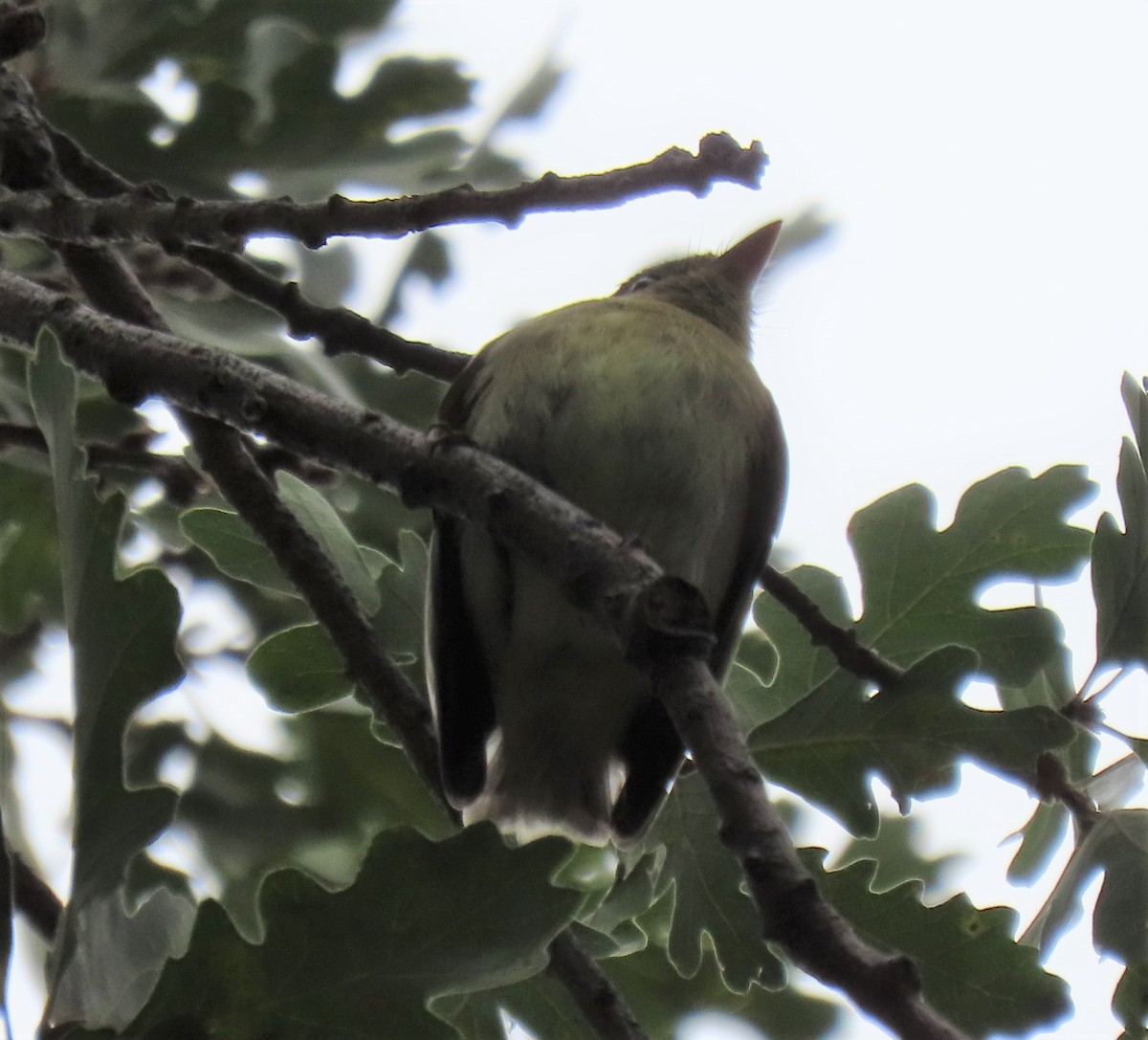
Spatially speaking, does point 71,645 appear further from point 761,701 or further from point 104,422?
point 104,422

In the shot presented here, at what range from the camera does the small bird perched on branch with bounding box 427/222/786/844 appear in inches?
107

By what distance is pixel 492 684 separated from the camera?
9.46 feet

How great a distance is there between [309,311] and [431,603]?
54 cm

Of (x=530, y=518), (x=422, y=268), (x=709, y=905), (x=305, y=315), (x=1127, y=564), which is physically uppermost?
(x=422, y=268)

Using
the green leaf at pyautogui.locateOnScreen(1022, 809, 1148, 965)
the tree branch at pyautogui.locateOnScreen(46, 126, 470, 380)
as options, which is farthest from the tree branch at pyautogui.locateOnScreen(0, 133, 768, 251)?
the green leaf at pyautogui.locateOnScreen(1022, 809, 1148, 965)

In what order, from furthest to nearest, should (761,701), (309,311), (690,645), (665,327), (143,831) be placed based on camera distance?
(665,327), (761,701), (309,311), (143,831), (690,645)

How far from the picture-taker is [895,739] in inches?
87.4

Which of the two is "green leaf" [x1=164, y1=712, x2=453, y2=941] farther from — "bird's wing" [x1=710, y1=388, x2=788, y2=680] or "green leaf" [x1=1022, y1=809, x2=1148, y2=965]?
"green leaf" [x1=1022, y1=809, x2=1148, y2=965]

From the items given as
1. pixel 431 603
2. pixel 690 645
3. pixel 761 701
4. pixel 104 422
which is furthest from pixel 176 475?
pixel 690 645

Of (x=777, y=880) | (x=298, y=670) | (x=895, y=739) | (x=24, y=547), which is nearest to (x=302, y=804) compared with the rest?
(x=298, y=670)

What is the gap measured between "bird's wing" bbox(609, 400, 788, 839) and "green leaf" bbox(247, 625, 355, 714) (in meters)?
0.52

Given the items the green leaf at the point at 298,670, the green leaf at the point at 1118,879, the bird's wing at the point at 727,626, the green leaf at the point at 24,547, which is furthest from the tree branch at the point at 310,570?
the green leaf at the point at 24,547

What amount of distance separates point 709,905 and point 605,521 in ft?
2.51

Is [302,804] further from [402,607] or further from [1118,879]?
[1118,879]
